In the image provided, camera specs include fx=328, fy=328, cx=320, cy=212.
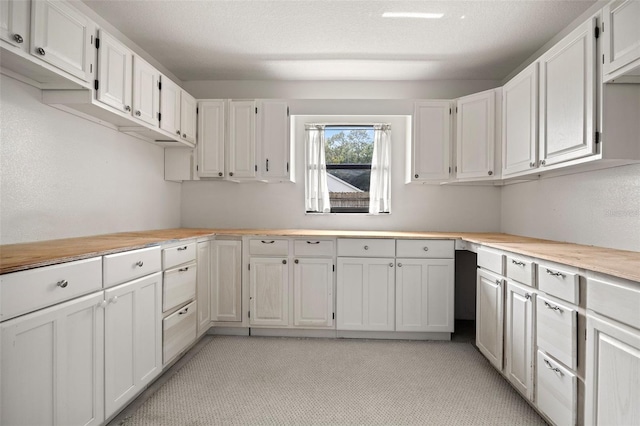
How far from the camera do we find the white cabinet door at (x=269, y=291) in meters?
3.11

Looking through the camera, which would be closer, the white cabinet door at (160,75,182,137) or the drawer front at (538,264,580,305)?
the drawer front at (538,264,580,305)

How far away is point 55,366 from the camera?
55.4 inches

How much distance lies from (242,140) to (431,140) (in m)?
1.96

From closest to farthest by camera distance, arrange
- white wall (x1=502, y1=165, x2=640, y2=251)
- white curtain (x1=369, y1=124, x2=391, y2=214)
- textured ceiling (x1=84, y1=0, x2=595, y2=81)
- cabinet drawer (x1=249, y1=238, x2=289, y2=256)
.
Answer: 1. white wall (x1=502, y1=165, x2=640, y2=251)
2. textured ceiling (x1=84, y1=0, x2=595, y2=81)
3. cabinet drawer (x1=249, y1=238, x2=289, y2=256)
4. white curtain (x1=369, y1=124, x2=391, y2=214)

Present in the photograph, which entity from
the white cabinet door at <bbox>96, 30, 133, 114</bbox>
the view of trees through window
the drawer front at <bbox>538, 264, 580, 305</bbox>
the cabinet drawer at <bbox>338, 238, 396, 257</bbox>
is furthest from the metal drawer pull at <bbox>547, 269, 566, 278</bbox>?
the white cabinet door at <bbox>96, 30, 133, 114</bbox>

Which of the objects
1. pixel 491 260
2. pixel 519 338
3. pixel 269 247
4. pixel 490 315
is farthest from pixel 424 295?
pixel 269 247

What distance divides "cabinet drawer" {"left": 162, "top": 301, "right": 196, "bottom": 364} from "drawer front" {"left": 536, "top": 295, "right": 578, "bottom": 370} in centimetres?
237

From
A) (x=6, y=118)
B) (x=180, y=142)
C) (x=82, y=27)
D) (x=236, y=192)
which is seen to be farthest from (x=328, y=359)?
(x=82, y=27)

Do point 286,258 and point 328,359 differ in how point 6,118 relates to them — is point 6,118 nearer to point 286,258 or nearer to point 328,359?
point 286,258

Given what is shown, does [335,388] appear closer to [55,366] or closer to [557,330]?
[557,330]

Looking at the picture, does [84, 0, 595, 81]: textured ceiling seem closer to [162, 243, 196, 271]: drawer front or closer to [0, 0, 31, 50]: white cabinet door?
[0, 0, 31, 50]: white cabinet door

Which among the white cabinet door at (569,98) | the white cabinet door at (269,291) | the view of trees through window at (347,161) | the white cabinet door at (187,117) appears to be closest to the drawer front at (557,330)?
the white cabinet door at (569,98)

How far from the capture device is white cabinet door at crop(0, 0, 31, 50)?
1486mm

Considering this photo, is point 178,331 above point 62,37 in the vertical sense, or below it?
below
